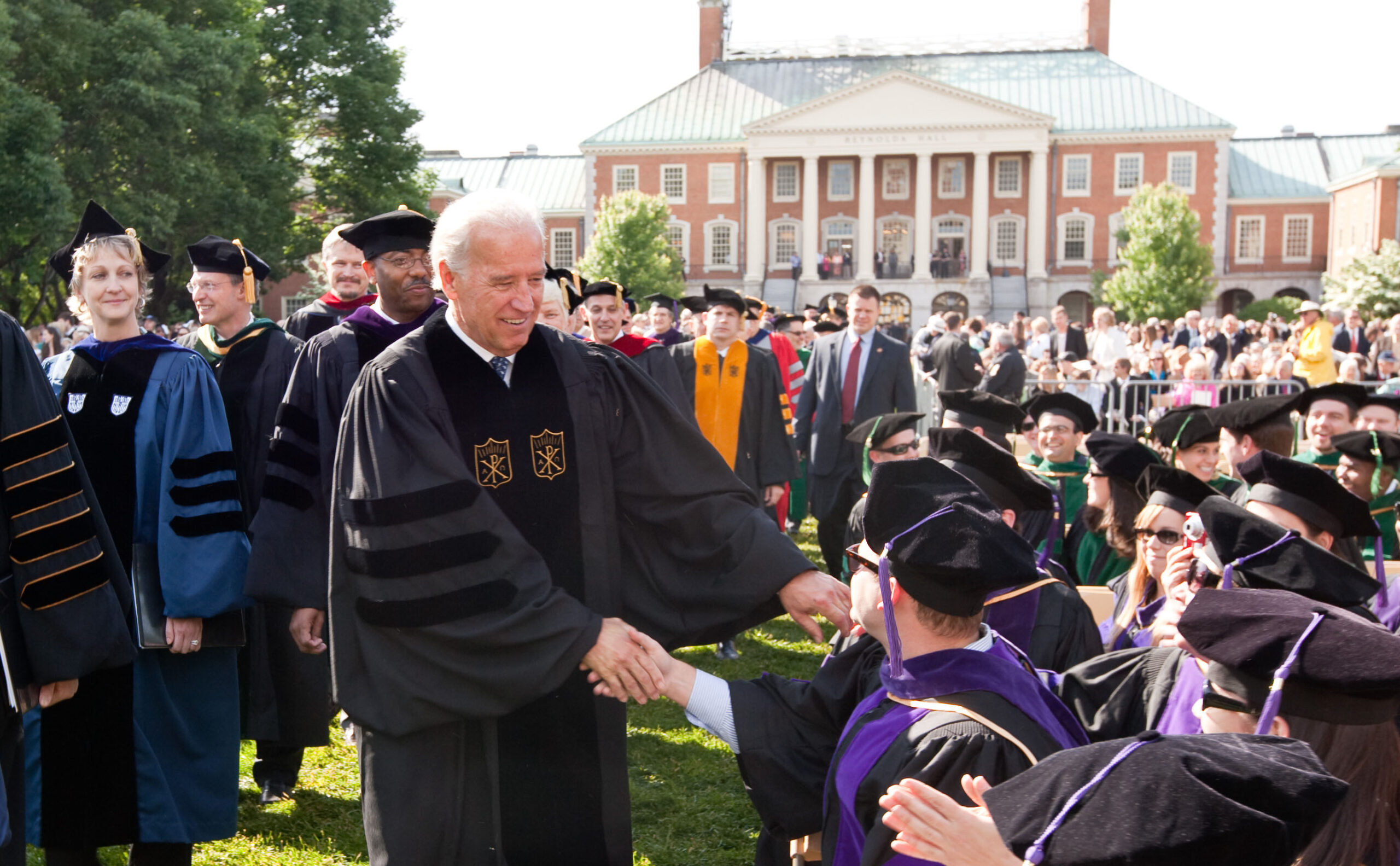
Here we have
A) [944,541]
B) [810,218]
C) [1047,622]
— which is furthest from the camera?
[810,218]

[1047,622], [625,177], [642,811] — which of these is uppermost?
[625,177]

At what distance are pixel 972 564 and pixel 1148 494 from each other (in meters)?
2.34

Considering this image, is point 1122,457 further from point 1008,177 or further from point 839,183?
point 1008,177

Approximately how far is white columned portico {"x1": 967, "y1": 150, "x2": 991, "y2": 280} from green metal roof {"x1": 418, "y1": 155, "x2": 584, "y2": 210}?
66.1 ft

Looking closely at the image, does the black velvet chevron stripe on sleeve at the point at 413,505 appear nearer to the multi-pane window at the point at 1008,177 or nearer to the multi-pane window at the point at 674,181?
the multi-pane window at the point at 674,181

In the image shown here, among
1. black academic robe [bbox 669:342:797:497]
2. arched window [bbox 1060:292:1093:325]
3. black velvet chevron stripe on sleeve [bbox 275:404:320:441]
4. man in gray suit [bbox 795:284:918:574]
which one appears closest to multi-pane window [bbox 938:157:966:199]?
arched window [bbox 1060:292:1093:325]

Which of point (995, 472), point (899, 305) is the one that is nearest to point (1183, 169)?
point (899, 305)

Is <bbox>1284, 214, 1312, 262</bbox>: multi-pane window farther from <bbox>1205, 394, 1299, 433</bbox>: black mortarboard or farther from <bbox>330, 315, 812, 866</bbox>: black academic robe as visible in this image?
<bbox>330, 315, 812, 866</bbox>: black academic robe

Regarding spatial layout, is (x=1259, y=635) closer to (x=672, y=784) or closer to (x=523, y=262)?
(x=523, y=262)

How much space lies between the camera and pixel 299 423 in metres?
4.04

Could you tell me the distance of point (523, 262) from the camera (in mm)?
2904

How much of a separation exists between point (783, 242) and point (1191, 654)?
57442 mm

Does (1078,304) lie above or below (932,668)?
above

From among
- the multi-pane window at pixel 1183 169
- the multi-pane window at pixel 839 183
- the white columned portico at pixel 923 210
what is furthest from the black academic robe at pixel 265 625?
the multi-pane window at pixel 1183 169
